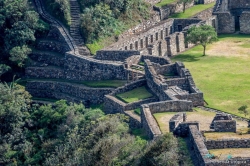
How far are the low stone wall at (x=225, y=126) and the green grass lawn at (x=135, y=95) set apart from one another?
17.3 meters

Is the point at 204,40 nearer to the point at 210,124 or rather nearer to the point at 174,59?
the point at 174,59

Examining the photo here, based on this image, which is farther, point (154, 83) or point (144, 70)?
point (144, 70)

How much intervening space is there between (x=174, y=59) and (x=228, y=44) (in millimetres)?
8843

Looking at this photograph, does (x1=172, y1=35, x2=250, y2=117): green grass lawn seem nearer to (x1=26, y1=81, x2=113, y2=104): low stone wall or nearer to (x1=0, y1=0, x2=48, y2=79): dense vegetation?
(x1=26, y1=81, x2=113, y2=104): low stone wall

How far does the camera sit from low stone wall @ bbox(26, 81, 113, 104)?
288ft

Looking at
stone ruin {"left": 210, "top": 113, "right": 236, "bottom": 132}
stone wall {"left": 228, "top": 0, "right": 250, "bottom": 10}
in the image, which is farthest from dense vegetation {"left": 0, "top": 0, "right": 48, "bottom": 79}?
stone ruin {"left": 210, "top": 113, "right": 236, "bottom": 132}

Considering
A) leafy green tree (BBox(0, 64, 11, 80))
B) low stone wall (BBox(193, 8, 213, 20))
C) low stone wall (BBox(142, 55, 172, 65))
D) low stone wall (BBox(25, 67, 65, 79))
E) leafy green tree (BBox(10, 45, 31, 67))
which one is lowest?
low stone wall (BBox(25, 67, 65, 79))

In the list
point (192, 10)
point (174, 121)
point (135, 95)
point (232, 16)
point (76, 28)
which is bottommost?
point (135, 95)

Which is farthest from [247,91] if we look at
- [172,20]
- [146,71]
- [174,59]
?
[172,20]

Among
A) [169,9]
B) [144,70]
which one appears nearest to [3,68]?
[144,70]

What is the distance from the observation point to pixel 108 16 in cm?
10062

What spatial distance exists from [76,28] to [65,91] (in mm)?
10362

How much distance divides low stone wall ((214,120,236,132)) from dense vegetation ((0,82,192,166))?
146 inches

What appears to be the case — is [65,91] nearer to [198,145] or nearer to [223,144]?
[223,144]
